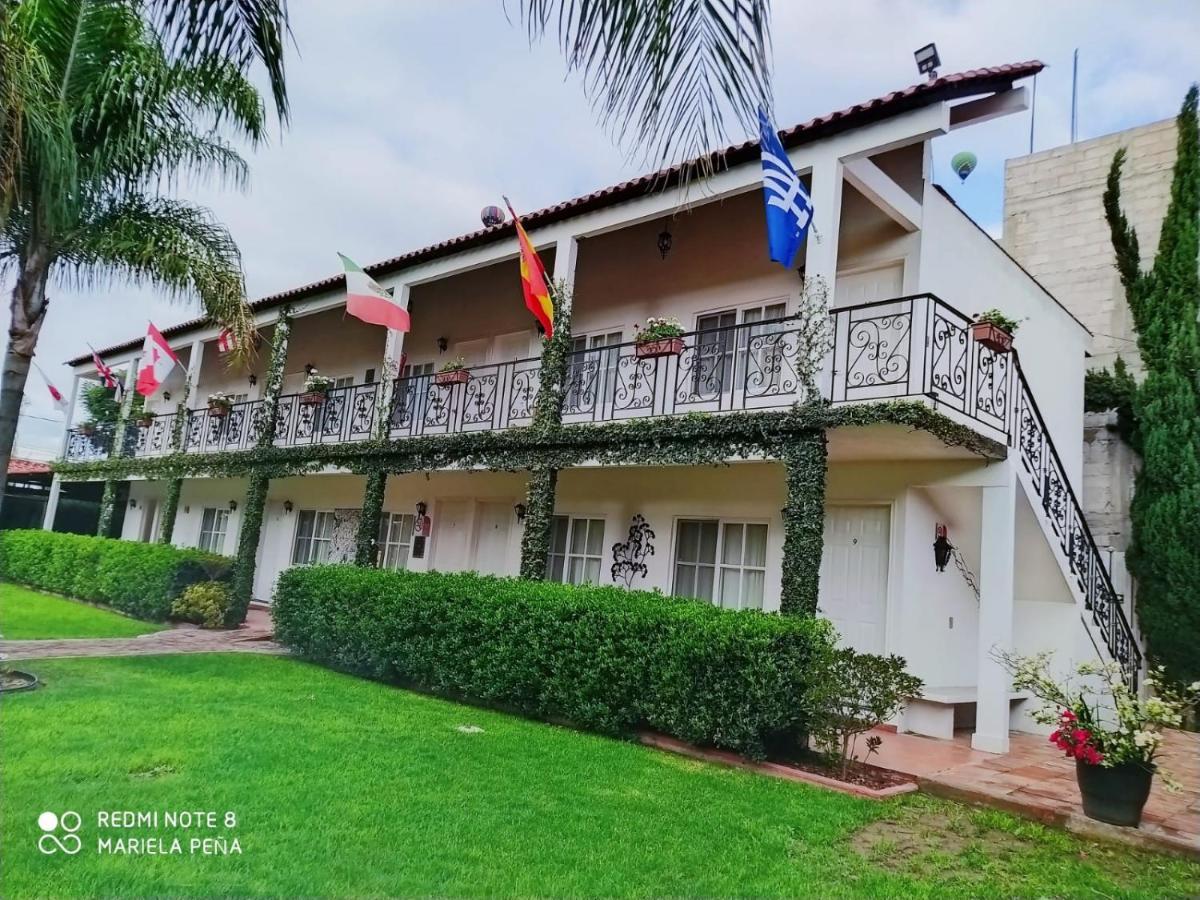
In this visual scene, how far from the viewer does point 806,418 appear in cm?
783

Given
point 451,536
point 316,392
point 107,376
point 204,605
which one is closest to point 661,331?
point 451,536

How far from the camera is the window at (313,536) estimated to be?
55.4 ft

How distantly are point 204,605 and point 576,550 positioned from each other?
6.80 m

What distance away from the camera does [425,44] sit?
360 cm

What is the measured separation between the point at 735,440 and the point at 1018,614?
14.7 feet

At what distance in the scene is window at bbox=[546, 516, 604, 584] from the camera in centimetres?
1205

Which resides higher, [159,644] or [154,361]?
[154,361]

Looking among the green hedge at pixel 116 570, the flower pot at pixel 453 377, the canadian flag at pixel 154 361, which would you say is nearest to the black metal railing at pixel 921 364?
the flower pot at pixel 453 377

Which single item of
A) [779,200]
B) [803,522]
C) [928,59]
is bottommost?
[803,522]

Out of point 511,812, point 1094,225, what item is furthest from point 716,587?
point 1094,225

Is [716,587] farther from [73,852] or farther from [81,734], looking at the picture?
[73,852]

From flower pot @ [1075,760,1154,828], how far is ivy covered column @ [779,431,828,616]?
2.56 meters

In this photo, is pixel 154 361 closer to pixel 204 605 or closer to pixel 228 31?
pixel 204 605

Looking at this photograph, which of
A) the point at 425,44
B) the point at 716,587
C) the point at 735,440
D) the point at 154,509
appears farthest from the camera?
the point at 154,509
